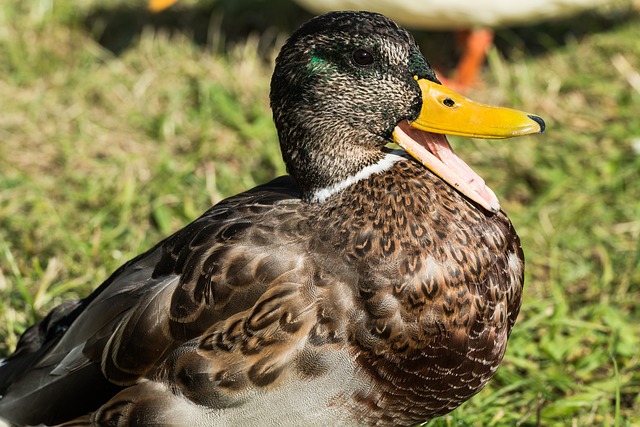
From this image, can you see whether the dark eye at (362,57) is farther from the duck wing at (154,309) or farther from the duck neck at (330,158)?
the duck wing at (154,309)

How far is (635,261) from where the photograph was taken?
371 centimetres

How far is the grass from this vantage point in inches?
131

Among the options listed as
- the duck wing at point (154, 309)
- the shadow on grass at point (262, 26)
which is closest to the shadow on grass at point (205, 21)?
the shadow on grass at point (262, 26)

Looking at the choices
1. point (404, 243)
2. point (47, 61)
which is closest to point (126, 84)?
point (47, 61)

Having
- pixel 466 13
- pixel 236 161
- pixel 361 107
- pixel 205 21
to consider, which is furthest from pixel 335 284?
pixel 205 21

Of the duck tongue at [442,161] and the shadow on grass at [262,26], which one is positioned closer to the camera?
the duck tongue at [442,161]

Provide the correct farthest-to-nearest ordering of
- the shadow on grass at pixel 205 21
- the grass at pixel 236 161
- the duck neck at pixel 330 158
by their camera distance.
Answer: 1. the shadow on grass at pixel 205 21
2. the grass at pixel 236 161
3. the duck neck at pixel 330 158

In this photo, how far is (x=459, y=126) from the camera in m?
2.35

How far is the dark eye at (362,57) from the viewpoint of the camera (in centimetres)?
231

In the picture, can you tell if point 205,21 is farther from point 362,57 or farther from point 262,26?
point 362,57

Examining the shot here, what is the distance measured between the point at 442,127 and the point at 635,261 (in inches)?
66.2

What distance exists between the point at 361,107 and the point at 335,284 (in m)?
0.45

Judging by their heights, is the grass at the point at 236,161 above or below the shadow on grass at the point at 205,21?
below

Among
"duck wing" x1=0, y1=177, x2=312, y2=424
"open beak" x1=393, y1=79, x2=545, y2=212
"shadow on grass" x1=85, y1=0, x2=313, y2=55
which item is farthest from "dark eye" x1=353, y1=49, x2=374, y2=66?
"shadow on grass" x1=85, y1=0, x2=313, y2=55
